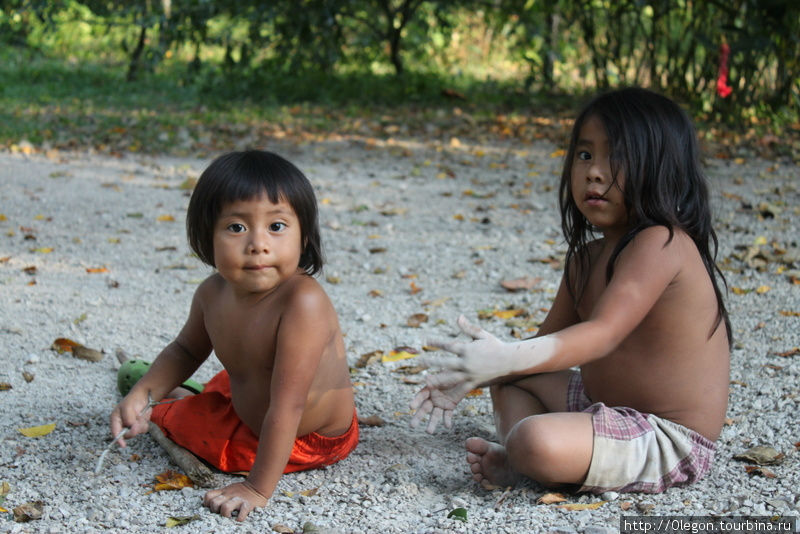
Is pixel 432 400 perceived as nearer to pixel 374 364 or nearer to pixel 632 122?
pixel 632 122

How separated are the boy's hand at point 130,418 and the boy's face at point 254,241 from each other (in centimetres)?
45

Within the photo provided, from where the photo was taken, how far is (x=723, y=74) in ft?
A: 24.7

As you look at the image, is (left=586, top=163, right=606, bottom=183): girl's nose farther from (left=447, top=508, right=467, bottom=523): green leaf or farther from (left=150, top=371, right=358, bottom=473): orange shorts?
(left=150, top=371, right=358, bottom=473): orange shorts

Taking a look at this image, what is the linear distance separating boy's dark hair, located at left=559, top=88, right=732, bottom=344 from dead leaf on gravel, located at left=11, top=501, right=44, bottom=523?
1.45 metres

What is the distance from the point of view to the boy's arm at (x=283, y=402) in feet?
7.07

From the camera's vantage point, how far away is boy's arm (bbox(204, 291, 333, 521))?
2154mm

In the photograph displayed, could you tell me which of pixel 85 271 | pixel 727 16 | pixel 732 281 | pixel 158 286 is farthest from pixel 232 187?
pixel 727 16

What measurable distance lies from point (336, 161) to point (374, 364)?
3.80 meters

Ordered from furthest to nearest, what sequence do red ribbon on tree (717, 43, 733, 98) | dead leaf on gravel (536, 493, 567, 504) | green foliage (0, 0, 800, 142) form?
green foliage (0, 0, 800, 142) → red ribbon on tree (717, 43, 733, 98) → dead leaf on gravel (536, 493, 567, 504)

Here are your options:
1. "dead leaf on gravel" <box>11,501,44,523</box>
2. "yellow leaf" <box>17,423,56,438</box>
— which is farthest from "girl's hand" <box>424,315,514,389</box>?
"yellow leaf" <box>17,423,56,438</box>

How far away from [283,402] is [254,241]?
387 millimetres

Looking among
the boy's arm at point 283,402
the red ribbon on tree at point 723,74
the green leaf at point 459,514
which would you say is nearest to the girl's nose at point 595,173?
the boy's arm at point 283,402

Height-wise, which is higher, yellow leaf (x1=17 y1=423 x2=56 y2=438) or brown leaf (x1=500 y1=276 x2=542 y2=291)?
brown leaf (x1=500 y1=276 x2=542 y2=291)

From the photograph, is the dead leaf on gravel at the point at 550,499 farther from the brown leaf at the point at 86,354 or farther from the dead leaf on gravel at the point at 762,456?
the brown leaf at the point at 86,354
